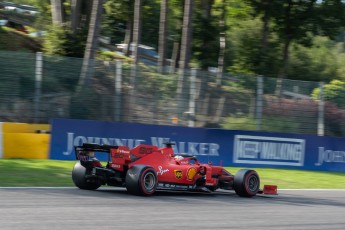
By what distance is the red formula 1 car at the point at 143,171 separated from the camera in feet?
38.9

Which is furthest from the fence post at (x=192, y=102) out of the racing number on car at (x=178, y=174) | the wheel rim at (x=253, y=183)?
the racing number on car at (x=178, y=174)

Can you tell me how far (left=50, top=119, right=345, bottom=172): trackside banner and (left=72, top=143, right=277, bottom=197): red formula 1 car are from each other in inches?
246

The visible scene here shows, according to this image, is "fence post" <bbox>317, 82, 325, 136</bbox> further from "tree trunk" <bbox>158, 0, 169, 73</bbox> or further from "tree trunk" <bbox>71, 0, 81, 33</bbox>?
"tree trunk" <bbox>71, 0, 81, 33</bbox>

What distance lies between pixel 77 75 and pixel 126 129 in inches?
101

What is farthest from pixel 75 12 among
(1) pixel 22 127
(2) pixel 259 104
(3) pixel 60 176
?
(3) pixel 60 176

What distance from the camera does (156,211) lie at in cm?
1009

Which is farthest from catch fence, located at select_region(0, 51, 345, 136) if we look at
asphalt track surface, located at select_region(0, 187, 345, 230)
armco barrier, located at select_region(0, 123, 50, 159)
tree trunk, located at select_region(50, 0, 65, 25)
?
tree trunk, located at select_region(50, 0, 65, 25)

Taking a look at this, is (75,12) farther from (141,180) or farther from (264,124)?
(141,180)

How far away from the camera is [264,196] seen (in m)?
13.8

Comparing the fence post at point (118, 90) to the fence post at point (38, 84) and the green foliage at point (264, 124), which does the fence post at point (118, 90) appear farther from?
the green foliage at point (264, 124)

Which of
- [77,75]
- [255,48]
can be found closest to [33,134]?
[77,75]

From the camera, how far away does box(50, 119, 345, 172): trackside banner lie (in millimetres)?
18656

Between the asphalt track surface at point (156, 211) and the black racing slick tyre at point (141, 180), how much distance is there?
0.18 metres

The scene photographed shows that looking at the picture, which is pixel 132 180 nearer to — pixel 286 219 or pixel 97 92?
pixel 286 219
